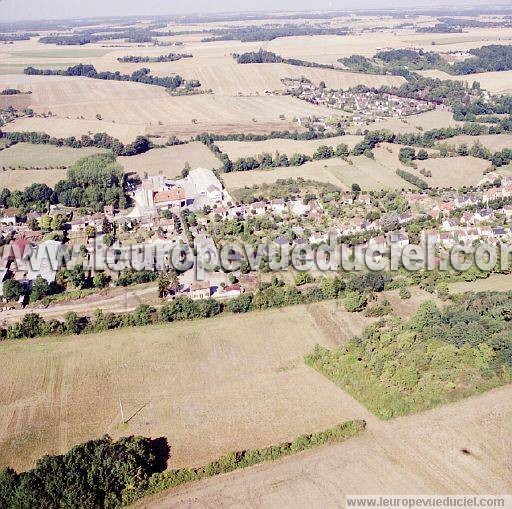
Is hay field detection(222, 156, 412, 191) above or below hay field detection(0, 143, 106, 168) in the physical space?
below

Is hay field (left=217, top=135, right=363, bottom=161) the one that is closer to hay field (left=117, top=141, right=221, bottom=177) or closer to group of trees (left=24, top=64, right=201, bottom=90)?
hay field (left=117, top=141, right=221, bottom=177)

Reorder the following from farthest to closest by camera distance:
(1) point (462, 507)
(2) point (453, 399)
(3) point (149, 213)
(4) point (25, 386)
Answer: (3) point (149, 213), (4) point (25, 386), (2) point (453, 399), (1) point (462, 507)

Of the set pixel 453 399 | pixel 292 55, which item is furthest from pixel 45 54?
pixel 453 399

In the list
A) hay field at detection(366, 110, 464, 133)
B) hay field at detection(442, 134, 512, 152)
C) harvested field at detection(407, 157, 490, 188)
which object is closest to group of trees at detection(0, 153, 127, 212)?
harvested field at detection(407, 157, 490, 188)

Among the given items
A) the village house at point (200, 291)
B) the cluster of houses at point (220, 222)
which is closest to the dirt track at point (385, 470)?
the village house at point (200, 291)

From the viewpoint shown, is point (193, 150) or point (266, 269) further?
point (193, 150)

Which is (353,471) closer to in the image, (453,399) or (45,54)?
(453,399)

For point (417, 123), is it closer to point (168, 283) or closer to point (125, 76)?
point (168, 283)
